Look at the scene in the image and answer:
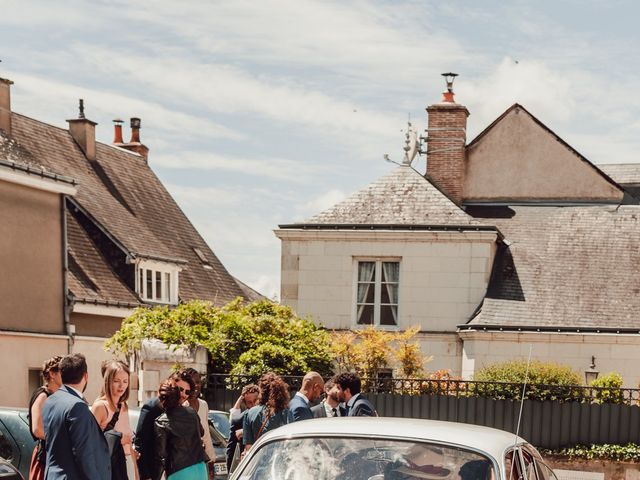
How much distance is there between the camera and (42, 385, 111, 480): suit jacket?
27.8ft

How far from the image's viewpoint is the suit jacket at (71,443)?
27.8 ft

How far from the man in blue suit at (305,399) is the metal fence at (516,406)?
8.10m

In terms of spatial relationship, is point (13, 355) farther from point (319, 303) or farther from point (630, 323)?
point (630, 323)

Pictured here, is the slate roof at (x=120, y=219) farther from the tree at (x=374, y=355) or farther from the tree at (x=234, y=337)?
the tree at (x=234, y=337)

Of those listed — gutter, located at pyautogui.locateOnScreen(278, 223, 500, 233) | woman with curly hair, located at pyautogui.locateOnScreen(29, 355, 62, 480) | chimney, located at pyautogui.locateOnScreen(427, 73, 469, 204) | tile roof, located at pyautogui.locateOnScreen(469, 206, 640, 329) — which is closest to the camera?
woman with curly hair, located at pyautogui.locateOnScreen(29, 355, 62, 480)

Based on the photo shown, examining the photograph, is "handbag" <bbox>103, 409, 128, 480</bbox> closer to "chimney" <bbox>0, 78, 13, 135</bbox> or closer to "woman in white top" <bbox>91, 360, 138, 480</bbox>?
"woman in white top" <bbox>91, 360, 138, 480</bbox>

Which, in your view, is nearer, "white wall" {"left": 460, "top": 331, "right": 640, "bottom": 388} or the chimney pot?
"white wall" {"left": 460, "top": 331, "right": 640, "bottom": 388}

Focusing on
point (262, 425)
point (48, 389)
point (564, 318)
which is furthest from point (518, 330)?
point (48, 389)

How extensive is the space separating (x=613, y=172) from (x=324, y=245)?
1708 centimetres

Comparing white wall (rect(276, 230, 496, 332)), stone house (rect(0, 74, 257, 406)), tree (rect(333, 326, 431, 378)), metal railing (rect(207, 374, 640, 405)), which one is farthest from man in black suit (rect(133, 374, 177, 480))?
white wall (rect(276, 230, 496, 332))

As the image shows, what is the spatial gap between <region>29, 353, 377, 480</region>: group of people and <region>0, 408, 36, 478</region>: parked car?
1.83m

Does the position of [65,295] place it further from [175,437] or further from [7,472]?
[175,437]

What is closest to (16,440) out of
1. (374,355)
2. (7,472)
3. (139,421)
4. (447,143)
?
(7,472)

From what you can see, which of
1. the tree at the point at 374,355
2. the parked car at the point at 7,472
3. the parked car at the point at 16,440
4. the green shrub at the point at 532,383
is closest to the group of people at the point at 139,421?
the parked car at the point at 7,472
